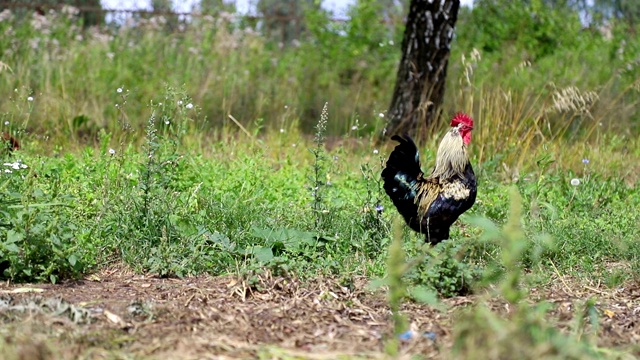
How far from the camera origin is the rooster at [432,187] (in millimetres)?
4719

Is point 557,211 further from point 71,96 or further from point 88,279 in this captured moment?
point 71,96

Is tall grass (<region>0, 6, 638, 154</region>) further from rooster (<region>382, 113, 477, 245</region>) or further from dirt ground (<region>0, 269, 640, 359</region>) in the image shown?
dirt ground (<region>0, 269, 640, 359</region>)

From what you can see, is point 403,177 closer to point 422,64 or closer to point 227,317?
point 227,317

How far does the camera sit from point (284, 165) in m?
6.94

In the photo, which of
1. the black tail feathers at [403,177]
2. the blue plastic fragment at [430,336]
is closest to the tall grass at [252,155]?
the black tail feathers at [403,177]

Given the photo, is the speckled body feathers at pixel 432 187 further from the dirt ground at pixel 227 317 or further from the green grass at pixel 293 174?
the dirt ground at pixel 227 317

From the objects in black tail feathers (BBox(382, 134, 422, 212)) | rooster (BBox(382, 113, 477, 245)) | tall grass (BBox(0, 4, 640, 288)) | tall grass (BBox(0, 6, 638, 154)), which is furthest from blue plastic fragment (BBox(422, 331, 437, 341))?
tall grass (BBox(0, 6, 638, 154))

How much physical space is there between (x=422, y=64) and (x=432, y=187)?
3.25 meters

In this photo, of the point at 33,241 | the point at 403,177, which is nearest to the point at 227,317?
the point at 33,241

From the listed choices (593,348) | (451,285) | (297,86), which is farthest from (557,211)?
(297,86)

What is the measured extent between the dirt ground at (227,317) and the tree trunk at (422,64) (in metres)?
3.75

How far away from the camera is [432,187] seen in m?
4.83

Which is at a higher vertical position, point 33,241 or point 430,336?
point 430,336

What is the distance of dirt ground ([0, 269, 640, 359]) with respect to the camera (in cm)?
295
